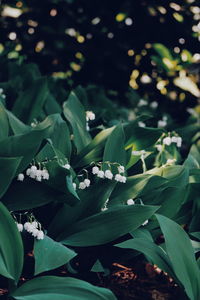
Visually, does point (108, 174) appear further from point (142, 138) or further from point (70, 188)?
point (142, 138)

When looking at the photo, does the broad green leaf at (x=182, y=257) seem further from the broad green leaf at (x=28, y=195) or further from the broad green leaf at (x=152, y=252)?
the broad green leaf at (x=28, y=195)

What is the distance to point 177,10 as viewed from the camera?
289 centimetres

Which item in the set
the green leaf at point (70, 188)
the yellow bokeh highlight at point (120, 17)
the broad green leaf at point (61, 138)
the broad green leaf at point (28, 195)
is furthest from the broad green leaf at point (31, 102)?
the yellow bokeh highlight at point (120, 17)

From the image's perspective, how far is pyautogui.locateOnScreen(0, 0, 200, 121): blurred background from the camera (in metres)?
3.13

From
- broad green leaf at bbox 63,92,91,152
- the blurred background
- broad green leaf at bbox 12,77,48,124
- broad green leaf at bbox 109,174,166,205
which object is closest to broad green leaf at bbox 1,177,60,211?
broad green leaf at bbox 109,174,166,205

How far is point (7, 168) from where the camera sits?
4.88ft

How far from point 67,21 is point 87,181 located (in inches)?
76.2

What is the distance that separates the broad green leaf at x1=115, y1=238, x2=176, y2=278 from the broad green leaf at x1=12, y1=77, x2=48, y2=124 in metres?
0.89

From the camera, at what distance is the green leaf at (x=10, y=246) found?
1438mm

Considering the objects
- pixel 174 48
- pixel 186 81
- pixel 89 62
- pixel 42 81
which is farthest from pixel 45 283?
pixel 89 62

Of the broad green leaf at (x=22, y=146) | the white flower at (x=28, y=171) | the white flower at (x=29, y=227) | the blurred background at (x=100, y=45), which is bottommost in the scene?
the blurred background at (x=100, y=45)

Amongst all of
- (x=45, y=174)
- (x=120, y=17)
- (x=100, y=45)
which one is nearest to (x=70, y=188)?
(x=45, y=174)

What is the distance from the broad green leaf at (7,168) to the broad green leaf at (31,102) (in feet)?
2.47

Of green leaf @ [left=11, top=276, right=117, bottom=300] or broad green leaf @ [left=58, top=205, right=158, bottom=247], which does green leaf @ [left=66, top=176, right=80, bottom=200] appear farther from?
green leaf @ [left=11, top=276, right=117, bottom=300]
